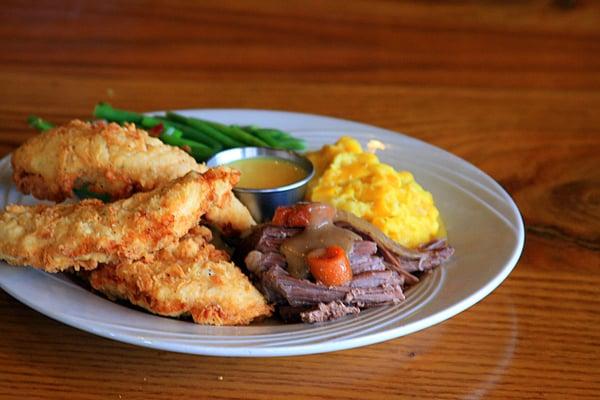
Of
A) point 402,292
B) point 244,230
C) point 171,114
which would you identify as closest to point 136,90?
point 171,114

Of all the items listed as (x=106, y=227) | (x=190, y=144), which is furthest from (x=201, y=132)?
(x=106, y=227)

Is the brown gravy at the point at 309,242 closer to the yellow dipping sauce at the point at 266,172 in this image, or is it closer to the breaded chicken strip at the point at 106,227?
the breaded chicken strip at the point at 106,227

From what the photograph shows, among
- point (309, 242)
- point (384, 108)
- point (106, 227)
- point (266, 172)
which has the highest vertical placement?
point (106, 227)

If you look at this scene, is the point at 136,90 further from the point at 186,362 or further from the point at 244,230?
the point at 186,362

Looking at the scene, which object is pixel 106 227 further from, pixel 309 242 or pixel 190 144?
pixel 190 144

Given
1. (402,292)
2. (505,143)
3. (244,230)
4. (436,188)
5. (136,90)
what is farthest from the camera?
(136,90)

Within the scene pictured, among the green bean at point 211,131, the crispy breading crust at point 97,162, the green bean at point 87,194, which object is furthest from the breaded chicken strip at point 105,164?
the green bean at point 211,131
